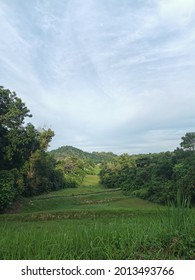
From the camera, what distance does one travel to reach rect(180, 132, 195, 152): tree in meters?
50.3

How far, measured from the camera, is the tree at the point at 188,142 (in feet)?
165

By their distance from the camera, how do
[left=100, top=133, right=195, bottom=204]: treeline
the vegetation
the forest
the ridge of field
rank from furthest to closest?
the ridge of field → [left=100, top=133, right=195, bottom=204]: treeline → the forest → the vegetation

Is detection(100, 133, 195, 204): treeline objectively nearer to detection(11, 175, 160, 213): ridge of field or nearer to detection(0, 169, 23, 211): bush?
detection(11, 175, 160, 213): ridge of field

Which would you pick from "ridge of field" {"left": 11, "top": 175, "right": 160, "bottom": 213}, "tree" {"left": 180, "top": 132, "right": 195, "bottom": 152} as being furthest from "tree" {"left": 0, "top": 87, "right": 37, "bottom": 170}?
"tree" {"left": 180, "top": 132, "right": 195, "bottom": 152}

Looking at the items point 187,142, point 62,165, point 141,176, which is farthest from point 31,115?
point 62,165

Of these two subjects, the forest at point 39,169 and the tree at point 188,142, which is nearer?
the forest at point 39,169

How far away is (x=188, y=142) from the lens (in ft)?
167

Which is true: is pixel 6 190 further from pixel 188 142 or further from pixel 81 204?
pixel 188 142

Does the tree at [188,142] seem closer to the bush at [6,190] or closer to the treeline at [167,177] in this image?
the treeline at [167,177]

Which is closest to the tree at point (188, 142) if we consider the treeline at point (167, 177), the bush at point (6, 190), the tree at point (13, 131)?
the treeline at point (167, 177)

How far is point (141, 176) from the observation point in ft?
163

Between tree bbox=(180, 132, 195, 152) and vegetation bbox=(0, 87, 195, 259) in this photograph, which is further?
tree bbox=(180, 132, 195, 152)

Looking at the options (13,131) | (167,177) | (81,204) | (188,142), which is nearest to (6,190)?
(13,131)

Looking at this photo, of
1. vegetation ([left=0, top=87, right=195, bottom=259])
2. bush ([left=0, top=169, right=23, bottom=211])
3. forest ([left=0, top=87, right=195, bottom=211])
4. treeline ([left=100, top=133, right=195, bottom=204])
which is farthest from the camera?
treeline ([left=100, top=133, right=195, bottom=204])
